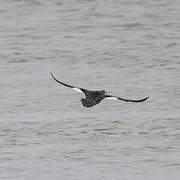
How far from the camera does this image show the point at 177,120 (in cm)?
1529

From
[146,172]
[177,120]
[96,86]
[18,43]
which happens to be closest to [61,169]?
[146,172]

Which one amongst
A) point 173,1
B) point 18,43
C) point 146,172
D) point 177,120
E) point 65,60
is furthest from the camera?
point 173,1

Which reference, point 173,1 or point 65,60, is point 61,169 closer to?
point 65,60

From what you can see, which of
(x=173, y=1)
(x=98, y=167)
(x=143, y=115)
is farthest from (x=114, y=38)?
(x=98, y=167)

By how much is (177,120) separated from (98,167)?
274 centimetres

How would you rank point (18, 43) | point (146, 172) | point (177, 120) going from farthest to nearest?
point (18, 43) → point (177, 120) → point (146, 172)

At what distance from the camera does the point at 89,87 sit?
17.5 meters

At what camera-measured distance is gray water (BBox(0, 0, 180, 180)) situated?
43.3 feet

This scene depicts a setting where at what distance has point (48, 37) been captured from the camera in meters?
22.2

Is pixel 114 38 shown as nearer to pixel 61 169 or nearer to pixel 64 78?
pixel 64 78

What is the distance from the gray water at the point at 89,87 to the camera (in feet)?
43.3

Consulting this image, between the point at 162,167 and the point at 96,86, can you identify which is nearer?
the point at 162,167

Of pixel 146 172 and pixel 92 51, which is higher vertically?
pixel 146 172

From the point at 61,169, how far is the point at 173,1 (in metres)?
13.5
